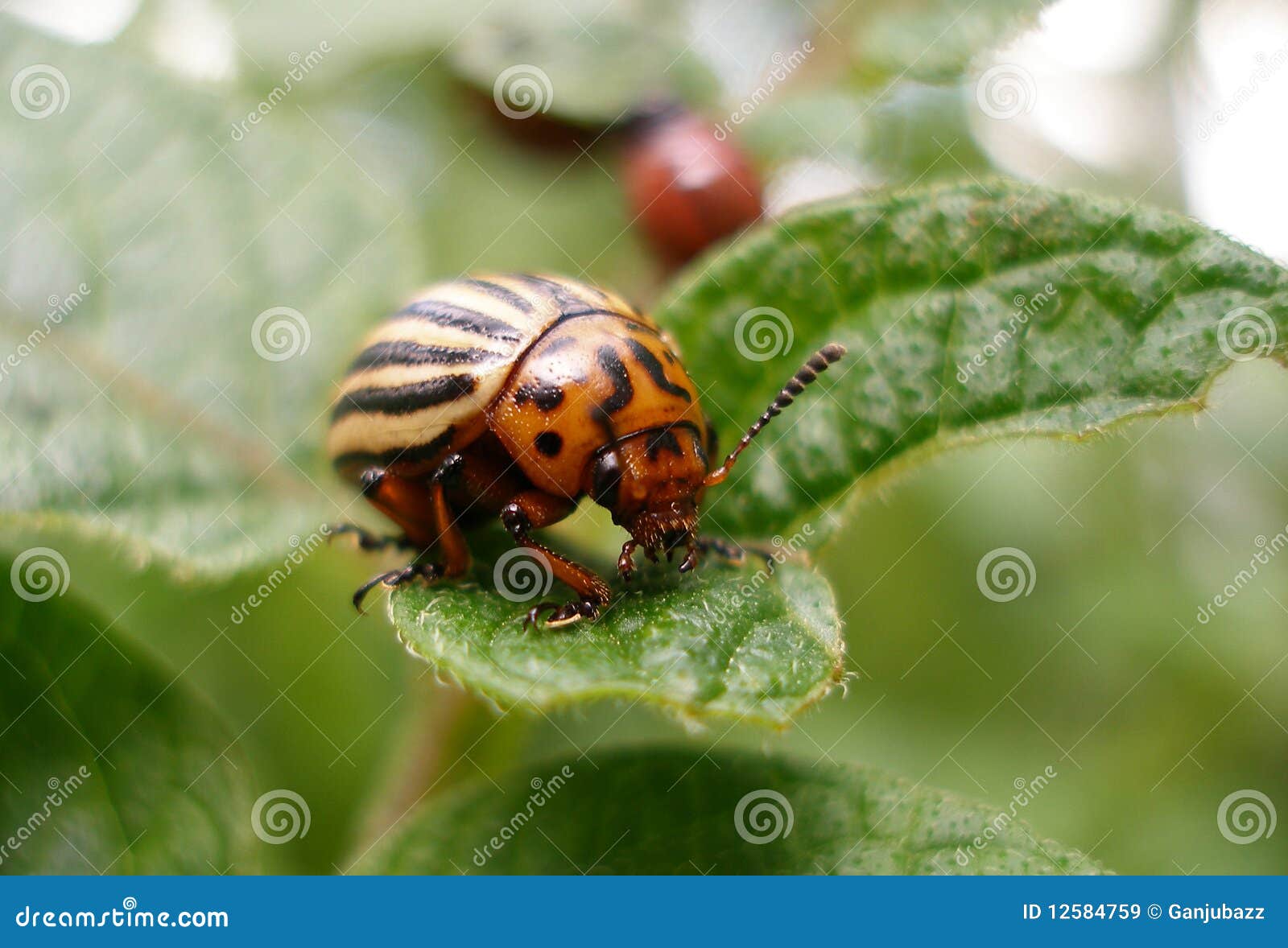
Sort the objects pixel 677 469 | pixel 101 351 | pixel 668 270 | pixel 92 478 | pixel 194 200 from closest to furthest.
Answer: pixel 677 469 → pixel 92 478 → pixel 101 351 → pixel 194 200 → pixel 668 270

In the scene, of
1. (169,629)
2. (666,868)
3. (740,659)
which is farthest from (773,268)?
(169,629)

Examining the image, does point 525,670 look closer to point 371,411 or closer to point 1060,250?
point 371,411

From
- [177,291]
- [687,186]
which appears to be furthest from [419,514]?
[687,186]

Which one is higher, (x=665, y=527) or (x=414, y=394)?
(x=665, y=527)

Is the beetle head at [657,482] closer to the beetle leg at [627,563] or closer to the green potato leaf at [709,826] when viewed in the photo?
the beetle leg at [627,563]

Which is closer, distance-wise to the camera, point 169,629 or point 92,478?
A: point 92,478

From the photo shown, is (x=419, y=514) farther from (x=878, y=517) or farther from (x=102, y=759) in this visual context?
(x=878, y=517)
